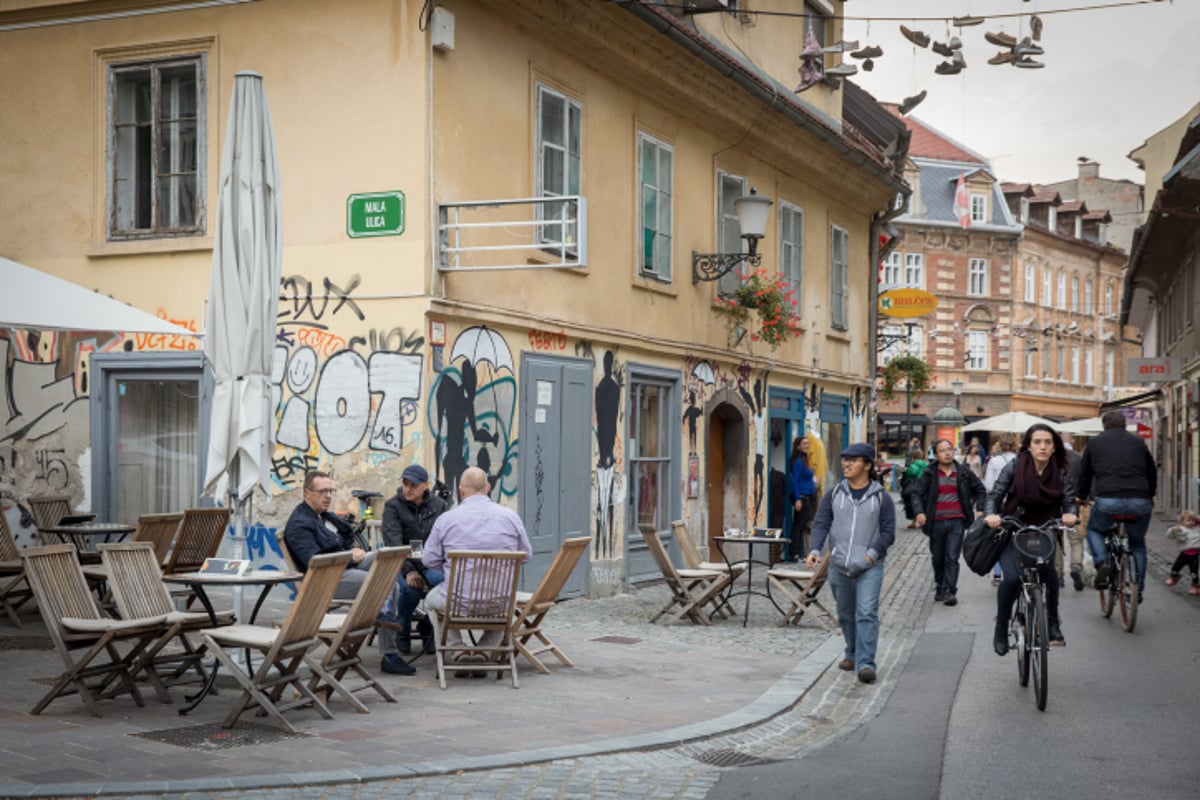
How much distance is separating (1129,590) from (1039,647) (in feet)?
14.5

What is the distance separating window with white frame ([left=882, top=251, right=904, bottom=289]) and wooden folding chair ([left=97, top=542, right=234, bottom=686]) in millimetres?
56195

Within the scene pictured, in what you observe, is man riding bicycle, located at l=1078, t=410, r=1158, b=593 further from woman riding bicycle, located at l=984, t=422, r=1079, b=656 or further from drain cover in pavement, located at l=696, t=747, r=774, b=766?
drain cover in pavement, located at l=696, t=747, r=774, b=766

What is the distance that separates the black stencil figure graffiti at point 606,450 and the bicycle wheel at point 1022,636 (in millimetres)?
7004

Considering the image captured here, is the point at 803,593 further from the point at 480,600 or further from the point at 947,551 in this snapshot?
the point at 480,600

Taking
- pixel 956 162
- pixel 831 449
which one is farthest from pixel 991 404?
pixel 831 449

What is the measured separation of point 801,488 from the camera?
819 inches

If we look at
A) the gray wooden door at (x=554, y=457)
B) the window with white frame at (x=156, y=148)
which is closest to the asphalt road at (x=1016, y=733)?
the gray wooden door at (x=554, y=457)

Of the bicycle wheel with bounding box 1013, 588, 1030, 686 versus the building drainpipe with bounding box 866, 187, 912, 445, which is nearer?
the bicycle wheel with bounding box 1013, 588, 1030, 686

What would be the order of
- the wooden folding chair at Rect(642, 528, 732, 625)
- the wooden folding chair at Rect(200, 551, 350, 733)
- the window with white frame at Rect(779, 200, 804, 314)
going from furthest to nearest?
the window with white frame at Rect(779, 200, 804, 314)
the wooden folding chair at Rect(642, 528, 732, 625)
the wooden folding chair at Rect(200, 551, 350, 733)

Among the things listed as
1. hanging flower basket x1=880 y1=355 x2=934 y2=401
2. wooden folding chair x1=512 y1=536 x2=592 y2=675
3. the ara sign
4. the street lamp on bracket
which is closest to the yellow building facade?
the street lamp on bracket

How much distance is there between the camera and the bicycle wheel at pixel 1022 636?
9.36m

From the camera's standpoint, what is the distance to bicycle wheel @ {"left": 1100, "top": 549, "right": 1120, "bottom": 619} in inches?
521

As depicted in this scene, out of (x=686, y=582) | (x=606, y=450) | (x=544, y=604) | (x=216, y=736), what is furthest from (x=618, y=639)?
(x=216, y=736)

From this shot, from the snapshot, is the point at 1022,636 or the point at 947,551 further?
the point at 947,551
